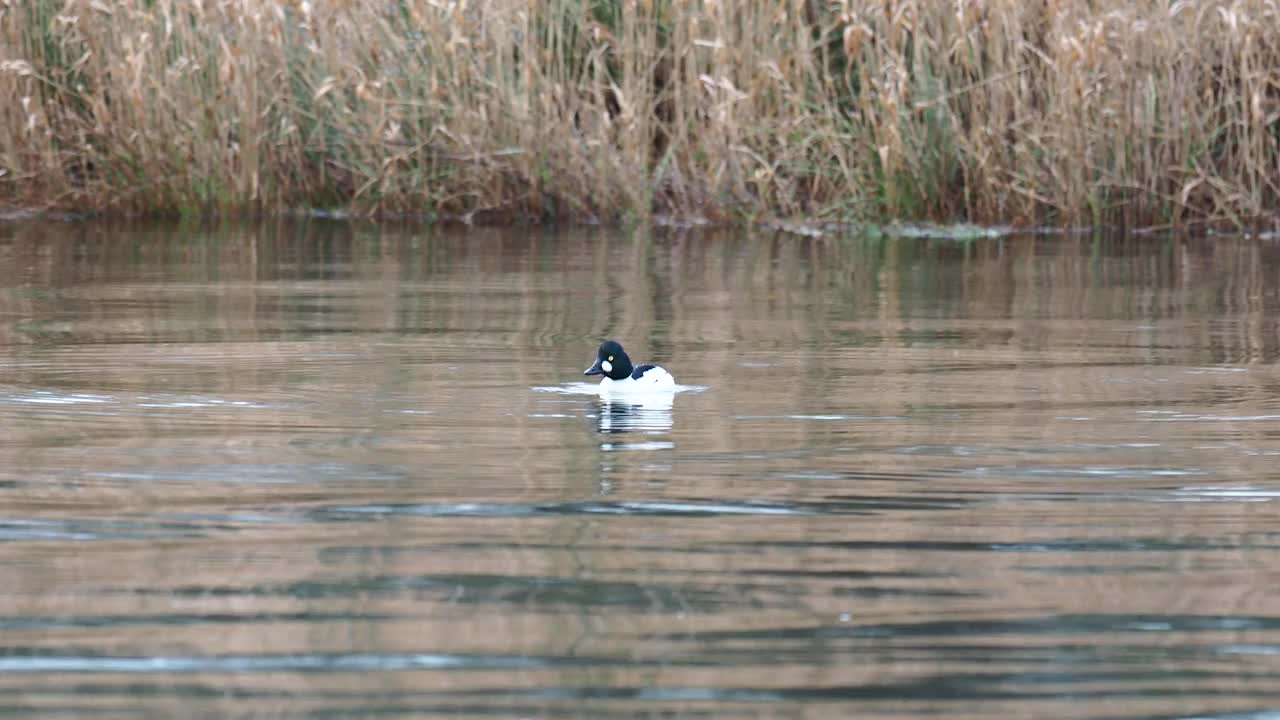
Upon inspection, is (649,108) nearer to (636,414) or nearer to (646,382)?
(646,382)

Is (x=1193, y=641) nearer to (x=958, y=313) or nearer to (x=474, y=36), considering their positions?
(x=958, y=313)

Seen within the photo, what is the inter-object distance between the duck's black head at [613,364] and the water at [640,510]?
0.19 metres

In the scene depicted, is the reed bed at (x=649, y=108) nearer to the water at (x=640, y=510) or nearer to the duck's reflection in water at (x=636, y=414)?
the water at (x=640, y=510)

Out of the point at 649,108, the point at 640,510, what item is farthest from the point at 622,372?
the point at 649,108

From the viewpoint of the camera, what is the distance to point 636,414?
6184 millimetres

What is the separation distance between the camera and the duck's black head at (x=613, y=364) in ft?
21.5

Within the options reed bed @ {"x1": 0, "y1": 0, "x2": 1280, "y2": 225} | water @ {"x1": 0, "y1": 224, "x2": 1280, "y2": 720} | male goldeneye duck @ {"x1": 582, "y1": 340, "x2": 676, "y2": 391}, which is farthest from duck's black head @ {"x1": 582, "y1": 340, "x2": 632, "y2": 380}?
reed bed @ {"x1": 0, "y1": 0, "x2": 1280, "y2": 225}

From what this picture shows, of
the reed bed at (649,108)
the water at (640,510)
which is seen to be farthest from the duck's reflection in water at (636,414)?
the reed bed at (649,108)

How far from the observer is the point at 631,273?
10953 millimetres

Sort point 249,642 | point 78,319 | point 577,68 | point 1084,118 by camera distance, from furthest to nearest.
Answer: point 577,68 → point 1084,118 → point 78,319 → point 249,642

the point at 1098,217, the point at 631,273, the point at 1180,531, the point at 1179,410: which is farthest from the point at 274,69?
the point at 1180,531

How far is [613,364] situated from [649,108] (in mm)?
7240

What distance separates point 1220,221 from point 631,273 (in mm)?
4222

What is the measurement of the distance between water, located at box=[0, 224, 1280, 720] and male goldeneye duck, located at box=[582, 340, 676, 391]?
83 mm
